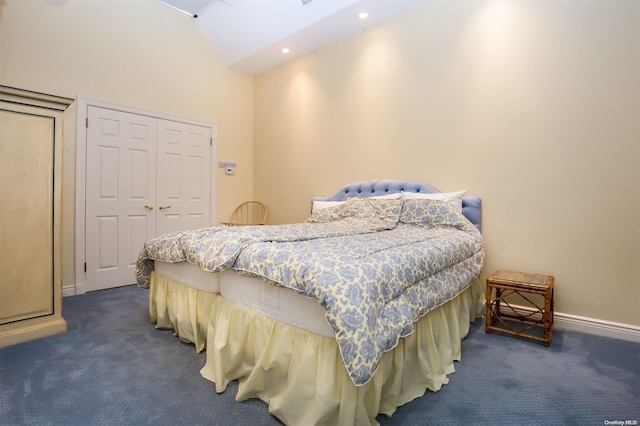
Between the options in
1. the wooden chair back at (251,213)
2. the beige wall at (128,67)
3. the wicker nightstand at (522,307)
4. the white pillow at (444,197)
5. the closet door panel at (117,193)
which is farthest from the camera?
the wooden chair back at (251,213)

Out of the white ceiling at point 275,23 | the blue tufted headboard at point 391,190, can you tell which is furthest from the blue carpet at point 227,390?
the white ceiling at point 275,23

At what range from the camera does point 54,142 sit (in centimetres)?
220

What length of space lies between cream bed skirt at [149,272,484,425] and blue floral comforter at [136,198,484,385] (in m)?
0.17

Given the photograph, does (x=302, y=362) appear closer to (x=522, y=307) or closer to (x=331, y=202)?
(x=522, y=307)

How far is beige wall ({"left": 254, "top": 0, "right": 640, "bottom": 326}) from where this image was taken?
7.51ft

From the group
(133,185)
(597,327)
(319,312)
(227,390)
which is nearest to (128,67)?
(133,185)

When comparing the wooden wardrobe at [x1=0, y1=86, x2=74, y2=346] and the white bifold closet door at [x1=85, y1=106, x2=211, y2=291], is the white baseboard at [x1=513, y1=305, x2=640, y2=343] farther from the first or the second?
the white bifold closet door at [x1=85, y1=106, x2=211, y2=291]

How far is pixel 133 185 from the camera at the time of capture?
145 inches

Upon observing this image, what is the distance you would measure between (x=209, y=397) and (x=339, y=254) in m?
0.92

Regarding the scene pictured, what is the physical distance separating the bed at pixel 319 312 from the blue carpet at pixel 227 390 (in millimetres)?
104

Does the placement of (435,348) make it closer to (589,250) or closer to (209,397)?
(209,397)

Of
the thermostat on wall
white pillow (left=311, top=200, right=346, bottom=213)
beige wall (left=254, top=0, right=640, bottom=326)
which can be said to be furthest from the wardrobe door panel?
beige wall (left=254, top=0, right=640, bottom=326)

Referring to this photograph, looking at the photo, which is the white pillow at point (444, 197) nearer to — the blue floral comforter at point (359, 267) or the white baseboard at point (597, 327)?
the blue floral comforter at point (359, 267)

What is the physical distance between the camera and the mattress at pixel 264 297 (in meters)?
1.35
